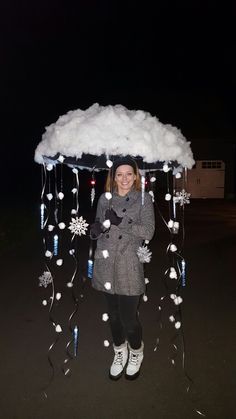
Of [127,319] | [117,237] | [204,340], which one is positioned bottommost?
[204,340]

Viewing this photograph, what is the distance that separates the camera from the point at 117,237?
3.52 m

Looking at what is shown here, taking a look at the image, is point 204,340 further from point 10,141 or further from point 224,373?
point 10,141

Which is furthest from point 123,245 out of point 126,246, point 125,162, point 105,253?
point 125,162

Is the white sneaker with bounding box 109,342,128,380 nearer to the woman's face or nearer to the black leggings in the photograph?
the black leggings

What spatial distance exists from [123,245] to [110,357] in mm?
1369

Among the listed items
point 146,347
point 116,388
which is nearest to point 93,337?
point 146,347

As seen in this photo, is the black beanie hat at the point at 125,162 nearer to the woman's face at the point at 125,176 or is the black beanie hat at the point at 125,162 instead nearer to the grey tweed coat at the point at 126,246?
the woman's face at the point at 125,176

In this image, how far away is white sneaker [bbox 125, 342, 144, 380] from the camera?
3669 mm

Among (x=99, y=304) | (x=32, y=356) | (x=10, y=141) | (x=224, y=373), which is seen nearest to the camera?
(x=224, y=373)

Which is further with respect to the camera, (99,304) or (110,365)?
(99,304)

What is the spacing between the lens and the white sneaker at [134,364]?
367 centimetres

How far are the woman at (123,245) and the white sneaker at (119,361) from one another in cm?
3

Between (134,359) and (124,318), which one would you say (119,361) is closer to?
(134,359)

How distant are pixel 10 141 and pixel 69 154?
3389 cm
